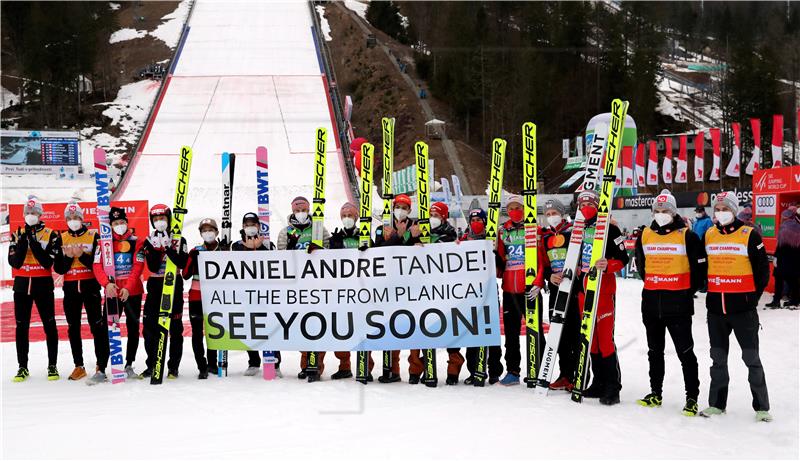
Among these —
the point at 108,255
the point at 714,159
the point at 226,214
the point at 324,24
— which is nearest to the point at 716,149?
the point at 714,159

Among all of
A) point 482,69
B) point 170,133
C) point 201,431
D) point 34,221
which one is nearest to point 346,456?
point 201,431

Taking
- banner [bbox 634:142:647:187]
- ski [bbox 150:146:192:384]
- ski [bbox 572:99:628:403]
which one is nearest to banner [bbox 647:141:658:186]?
banner [bbox 634:142:647:187]

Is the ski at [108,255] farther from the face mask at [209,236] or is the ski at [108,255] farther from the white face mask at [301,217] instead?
the white face mask at [301,217]

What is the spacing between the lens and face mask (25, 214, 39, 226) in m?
6.06

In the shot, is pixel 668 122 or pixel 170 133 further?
pixel 668 122

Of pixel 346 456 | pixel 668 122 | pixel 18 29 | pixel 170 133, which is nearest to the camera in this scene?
pixel 346 456

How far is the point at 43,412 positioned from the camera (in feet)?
16.5

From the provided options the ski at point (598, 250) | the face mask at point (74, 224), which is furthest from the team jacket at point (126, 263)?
the ski at point (598, 250)

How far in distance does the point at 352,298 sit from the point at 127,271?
1.89 meters

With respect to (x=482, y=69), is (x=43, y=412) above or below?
below

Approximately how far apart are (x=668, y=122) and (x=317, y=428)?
45806mm

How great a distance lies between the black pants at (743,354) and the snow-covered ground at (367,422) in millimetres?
163

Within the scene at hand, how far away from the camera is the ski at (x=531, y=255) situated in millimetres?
5602

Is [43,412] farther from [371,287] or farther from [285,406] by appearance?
[371,287]
